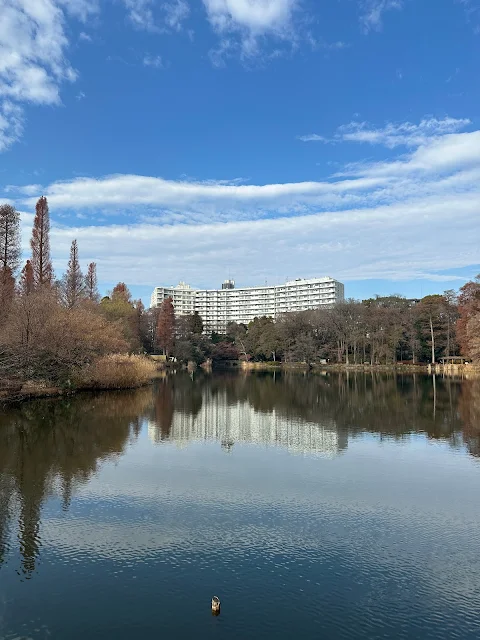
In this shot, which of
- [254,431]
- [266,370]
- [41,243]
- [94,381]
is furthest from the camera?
[266,370]

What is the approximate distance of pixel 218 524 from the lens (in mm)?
7734

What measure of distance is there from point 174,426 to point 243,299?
105387 mm

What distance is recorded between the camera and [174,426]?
57.9 feet

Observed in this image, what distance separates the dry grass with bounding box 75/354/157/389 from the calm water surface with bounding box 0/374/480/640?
12039 millimetres

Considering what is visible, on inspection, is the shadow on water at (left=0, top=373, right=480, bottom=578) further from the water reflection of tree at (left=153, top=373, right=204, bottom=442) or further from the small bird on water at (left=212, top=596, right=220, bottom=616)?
the small bird on water at (left=212, top=596, right=220, bottom=616)

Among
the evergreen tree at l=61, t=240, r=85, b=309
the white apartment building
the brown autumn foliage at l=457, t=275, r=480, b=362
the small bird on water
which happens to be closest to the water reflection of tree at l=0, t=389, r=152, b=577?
the small bird on water

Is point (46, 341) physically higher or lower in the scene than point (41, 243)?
lower

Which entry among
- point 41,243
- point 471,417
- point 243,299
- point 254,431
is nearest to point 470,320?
point 471,417

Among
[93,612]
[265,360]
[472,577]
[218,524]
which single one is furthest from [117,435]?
[265,360]

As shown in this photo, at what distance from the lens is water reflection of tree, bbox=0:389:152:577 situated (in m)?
8.20

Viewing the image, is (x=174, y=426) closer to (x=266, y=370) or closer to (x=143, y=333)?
(x=266, y=370)

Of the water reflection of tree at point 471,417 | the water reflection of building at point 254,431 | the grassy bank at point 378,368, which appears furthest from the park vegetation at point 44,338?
the grassy bank at point 378,368

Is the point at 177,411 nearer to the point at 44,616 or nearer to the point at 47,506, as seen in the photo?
the point at 47,506

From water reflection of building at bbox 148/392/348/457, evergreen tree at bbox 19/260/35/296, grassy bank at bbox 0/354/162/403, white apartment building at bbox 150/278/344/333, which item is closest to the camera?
water reflection of building at bbox 148/392/348/457
